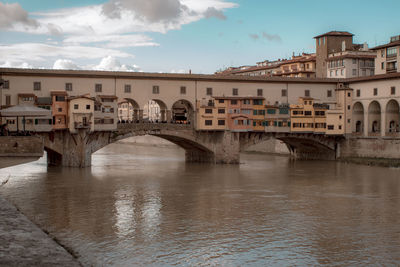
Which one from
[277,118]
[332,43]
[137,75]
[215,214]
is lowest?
[215,214]

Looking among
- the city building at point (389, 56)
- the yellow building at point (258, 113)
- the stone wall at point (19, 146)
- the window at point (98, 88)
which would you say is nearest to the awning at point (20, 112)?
the window at point (98, 88)

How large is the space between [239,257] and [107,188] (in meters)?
15.3

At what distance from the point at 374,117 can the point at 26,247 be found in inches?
1644

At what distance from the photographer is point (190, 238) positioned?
65.4 feet

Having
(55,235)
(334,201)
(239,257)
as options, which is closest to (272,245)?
(239,257)

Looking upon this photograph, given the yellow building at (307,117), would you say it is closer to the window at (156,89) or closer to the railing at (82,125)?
the window at (156,89)

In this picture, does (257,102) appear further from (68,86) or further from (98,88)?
(68,86)

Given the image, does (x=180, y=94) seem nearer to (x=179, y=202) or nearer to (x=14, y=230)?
(x=179, y=202)

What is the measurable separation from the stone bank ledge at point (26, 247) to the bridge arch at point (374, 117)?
38.8 metres

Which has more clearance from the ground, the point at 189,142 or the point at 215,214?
the point at 189,142

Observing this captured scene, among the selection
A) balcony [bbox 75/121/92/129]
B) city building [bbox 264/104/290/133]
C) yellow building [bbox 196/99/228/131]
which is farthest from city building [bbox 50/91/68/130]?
city building [bbox 264/104/290/133]

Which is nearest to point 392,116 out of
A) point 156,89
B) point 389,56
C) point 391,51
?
point 389,56

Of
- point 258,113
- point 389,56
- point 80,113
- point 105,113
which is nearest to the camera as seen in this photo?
point 80,113

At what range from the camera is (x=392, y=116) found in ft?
162
